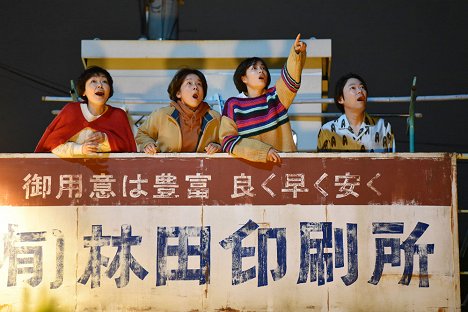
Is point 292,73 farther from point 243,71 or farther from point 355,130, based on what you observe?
point 355,130

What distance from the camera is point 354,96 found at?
18.5 ft

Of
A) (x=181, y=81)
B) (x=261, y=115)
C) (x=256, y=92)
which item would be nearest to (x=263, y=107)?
(x=261, y=115)

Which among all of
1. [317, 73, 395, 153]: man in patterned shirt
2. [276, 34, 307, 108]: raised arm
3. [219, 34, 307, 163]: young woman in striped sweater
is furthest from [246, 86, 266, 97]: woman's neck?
[317, 73, 395, 153]: man in patterned shirt

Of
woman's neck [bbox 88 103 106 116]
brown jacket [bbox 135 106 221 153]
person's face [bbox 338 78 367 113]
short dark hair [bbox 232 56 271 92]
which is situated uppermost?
short dark hair [bbox 232 56 271 92]

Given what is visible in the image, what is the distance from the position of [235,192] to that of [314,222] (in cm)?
62

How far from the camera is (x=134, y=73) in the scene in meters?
8.27

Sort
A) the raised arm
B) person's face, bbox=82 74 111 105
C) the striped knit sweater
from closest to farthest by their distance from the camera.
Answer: the raised arm
the striped knit sweater
person's face, bbox=82 74 111 105

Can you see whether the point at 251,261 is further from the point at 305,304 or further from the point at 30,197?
the point at 30,197

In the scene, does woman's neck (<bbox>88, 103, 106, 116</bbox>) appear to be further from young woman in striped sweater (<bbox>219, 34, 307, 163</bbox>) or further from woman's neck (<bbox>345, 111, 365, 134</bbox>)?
woman's neck (<bbox>345, 111, 365, 134</bbox>)

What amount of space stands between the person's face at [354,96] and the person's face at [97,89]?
78.1 inches

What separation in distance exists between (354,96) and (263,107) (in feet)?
2.66

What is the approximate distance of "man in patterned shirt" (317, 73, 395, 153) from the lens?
5.60 metres

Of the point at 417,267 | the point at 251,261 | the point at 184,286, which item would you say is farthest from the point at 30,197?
the point at 417,267

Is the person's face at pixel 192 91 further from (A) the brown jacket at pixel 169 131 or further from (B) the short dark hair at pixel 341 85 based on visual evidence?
(B) the short dark hair at pixel 341 85
